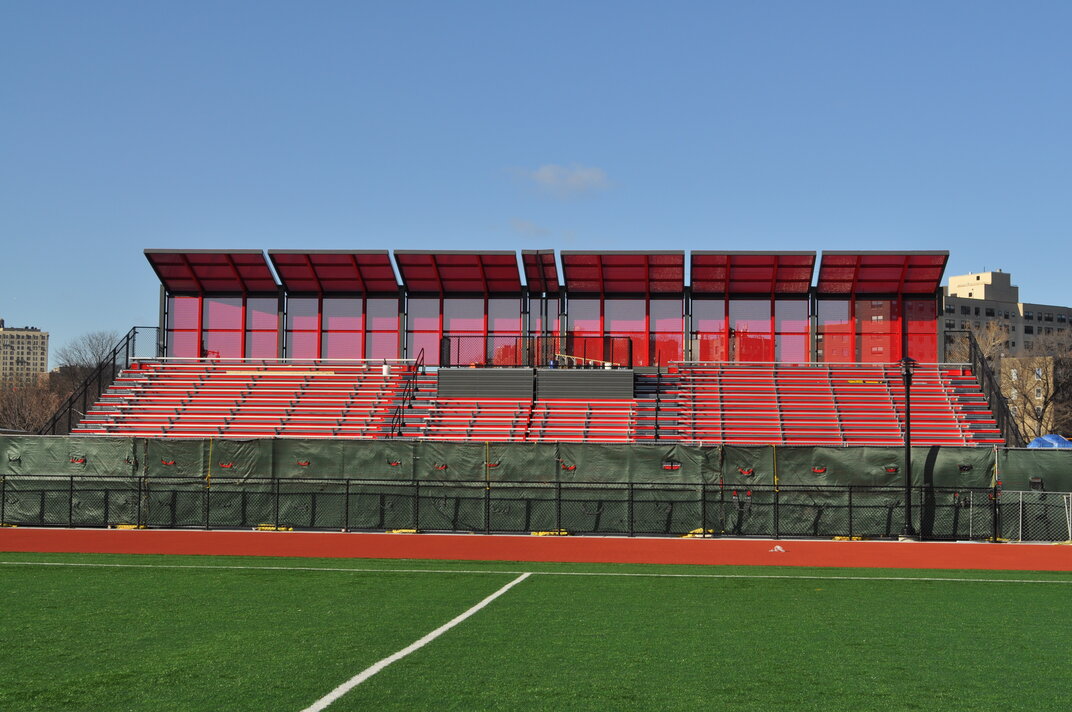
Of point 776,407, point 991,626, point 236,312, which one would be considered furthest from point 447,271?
point 991,626

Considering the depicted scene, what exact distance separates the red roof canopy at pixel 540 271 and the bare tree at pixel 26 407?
236ft

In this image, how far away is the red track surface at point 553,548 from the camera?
22.1 m

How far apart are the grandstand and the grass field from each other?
62.2ft

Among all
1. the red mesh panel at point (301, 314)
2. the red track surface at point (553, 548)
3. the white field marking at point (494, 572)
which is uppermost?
the red mesh panel at point (301, 314)

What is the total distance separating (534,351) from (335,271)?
8.59m

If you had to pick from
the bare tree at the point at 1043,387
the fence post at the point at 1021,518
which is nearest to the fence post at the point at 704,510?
the fence post at the point at 1021,518

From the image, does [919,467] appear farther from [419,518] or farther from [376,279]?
[376,279]

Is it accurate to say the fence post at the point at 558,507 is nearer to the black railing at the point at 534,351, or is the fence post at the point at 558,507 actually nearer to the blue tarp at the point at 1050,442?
the black railing at the point at 534,351

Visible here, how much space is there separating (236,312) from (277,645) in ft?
110

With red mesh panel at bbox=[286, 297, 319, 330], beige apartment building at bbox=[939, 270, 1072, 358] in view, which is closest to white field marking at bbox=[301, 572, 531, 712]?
red mesh panel at bbox=[286, 297, 319, 330]

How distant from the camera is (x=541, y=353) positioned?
41281mm

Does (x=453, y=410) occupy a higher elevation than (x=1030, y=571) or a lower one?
higher

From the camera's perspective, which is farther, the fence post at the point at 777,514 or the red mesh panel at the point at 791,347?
the red mesh panel at the point at 791,347

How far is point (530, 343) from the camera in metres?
41.2
